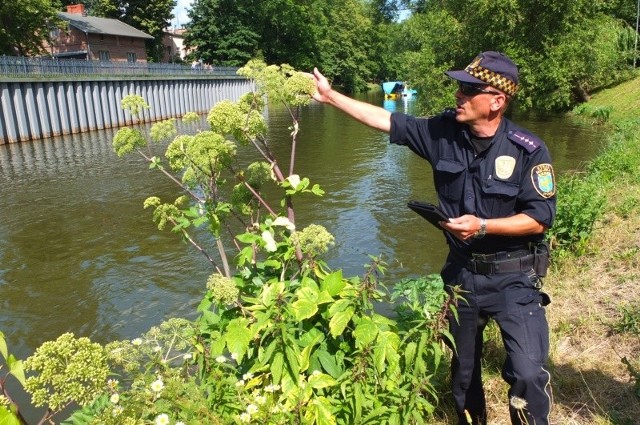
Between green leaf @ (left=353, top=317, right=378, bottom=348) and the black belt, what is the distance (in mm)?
733

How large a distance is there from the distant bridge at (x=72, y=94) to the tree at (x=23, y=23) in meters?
7.48

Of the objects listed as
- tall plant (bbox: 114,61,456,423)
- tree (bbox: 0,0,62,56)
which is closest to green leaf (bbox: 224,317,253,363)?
tall plant (bbox: 114,61,456,423)

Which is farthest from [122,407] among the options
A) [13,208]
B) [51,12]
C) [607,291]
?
[51,12]

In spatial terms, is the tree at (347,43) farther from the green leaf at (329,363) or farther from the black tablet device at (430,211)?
the green leaf at (329,363)

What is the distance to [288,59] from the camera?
71812mm

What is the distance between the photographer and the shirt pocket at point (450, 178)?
3.29 metres

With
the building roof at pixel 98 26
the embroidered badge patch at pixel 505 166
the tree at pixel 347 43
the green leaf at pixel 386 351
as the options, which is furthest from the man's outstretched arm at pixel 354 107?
the tree at pixel 347 43

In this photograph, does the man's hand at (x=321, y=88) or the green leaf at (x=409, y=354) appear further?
the man's hand at (x=321, y=88)

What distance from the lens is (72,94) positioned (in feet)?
85.9

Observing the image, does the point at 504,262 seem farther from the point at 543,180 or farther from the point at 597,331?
the point at 597,331

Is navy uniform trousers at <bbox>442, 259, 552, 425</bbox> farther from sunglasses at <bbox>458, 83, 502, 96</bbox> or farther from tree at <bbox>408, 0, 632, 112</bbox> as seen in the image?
tree at <bbox>408, 0, 632, 112</bbox>

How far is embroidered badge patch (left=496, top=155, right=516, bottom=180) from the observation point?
311cm

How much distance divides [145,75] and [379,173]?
2254 centimetres

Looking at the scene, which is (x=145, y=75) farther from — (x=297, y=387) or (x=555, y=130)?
(x=297, y=387)
